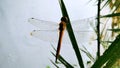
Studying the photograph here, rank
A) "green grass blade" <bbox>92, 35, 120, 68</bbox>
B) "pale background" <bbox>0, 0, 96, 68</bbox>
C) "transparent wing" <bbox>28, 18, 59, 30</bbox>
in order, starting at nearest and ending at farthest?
"green grass blade" <bbox>92, 35, 120, 68</bbox> → "transparent wing" <bbox>28, 18, 59, 30</bbox> → "pale background" <bbox>0, 0, 96, 68</bbox>

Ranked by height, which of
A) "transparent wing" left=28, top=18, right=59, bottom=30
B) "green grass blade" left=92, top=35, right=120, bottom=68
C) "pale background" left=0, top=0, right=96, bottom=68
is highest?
"green grass blade" left=92, top=35, right=120, bottom=68

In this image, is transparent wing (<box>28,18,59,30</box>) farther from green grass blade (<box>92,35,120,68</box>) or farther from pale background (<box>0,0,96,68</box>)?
pale background (<box>0,0,96,68</box>)

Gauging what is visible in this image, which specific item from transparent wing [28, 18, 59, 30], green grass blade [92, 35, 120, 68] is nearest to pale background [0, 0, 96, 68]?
transparent wing [28, 18, 59, 30]

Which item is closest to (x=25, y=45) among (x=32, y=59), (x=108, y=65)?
(x=32, y=59)

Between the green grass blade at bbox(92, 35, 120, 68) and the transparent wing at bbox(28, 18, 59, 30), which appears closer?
the green grass blade at bbox(92, 35, 120, 68)

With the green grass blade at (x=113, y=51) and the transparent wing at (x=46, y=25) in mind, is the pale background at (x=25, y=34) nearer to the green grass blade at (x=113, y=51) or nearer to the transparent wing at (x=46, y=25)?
the transparent wing at (x=46, y=25)

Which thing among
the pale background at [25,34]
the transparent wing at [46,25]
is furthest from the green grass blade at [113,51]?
the pale background at [25,34]

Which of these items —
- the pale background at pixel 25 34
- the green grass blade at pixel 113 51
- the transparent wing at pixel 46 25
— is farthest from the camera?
the pale background at pixel 25 34

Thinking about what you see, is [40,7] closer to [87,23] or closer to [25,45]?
[25,45]

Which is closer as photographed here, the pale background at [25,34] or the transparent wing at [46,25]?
the transparent wing at [46,25]
